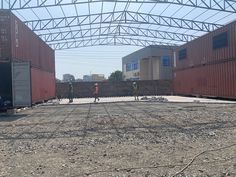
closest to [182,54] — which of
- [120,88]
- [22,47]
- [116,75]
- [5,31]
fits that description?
[120,88]

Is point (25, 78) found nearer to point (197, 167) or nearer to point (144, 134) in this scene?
point (144, 134)

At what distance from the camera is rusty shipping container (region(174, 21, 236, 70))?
26766 millimetres

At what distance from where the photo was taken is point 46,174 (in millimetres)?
7578

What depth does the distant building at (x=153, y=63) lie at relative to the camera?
67.6 meters

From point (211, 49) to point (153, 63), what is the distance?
4064 cm

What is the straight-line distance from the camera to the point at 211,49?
30578mm

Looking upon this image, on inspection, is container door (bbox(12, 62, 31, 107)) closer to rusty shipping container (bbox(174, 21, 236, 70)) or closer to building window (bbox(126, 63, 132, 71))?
rusty shipping container (bbox(174, 21, 236, 70))

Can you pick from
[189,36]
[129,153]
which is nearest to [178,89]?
[189,36]

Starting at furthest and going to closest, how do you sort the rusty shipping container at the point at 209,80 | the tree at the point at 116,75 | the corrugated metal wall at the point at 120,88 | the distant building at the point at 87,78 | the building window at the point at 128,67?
1. the distant building at the point at 87,78
2. the tree at the point at 116,75
3. the building window at the point at 128,67
4. the corrugated metal wall at the point at 120,88
5. the rusty shipping container at the point at 209,80

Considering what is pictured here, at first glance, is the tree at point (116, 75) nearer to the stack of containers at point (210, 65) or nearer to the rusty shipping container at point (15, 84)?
the stack of containers at point (210, 65)

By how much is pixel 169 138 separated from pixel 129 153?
8.30ft

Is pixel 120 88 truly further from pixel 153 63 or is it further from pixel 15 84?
pixel 15 84

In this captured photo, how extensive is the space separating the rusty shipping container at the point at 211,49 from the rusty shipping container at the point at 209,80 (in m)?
0.46

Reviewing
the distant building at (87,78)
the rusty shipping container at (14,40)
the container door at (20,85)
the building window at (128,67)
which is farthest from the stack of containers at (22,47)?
the distant building at (87,78)
